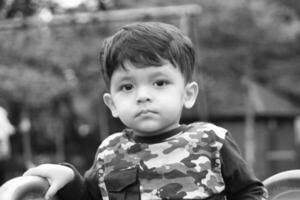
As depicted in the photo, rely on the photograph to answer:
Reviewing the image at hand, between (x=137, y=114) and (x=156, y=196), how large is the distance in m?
0.25

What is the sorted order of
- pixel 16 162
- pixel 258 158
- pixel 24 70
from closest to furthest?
pixel 24 70, pixel 16 162, pixel 258 158

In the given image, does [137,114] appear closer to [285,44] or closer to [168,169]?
[168,169]

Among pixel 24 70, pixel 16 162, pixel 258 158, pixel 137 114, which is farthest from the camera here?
pixel 258 158

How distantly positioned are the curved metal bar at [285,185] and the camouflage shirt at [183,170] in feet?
→ 0.47

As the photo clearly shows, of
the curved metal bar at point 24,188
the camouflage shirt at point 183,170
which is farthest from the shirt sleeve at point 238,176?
the curved metal bar at point 24,188

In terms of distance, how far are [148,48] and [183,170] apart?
377mm

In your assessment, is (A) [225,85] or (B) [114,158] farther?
(A) [225,85]

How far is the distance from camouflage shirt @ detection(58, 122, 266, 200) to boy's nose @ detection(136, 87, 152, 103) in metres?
0.16

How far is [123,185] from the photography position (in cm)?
194

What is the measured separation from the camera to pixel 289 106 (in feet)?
77.9

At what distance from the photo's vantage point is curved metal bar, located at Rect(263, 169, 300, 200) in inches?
80.1

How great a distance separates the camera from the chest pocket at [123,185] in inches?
75.8

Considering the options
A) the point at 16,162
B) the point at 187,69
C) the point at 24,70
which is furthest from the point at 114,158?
the point at 16,162

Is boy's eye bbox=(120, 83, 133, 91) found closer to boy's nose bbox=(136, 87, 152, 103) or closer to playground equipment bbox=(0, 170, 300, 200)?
boy's nose bbox=(136, 87, 152, 103)
